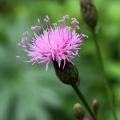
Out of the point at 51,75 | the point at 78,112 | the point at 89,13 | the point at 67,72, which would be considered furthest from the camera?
the point at 51,75

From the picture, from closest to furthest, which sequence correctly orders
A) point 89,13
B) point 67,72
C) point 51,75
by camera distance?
point 67,72, point 89,13, point 51,75

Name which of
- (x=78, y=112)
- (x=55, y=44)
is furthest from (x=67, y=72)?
(x=78, y=112)

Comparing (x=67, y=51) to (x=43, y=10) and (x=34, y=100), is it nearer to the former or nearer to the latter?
(x=34, y=100)

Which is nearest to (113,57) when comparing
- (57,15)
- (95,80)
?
(95,80)

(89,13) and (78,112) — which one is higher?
(89,13)

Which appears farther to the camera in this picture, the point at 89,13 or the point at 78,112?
the point at 89,13

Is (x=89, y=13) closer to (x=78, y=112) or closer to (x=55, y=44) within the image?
(x=55, y=44)

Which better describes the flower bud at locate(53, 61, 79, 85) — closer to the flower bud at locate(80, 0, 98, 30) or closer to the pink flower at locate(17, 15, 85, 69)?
the pink flower at locate(17, 15, 85, 69)
